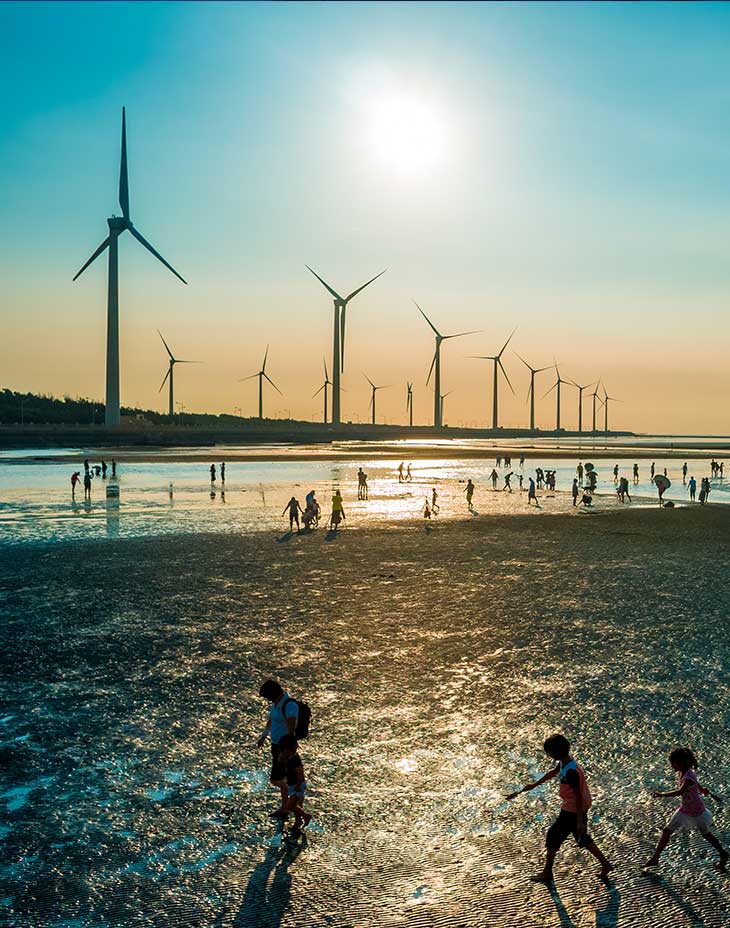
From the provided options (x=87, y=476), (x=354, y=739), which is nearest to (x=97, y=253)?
(x=87, y=476)

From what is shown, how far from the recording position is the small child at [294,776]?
952cm

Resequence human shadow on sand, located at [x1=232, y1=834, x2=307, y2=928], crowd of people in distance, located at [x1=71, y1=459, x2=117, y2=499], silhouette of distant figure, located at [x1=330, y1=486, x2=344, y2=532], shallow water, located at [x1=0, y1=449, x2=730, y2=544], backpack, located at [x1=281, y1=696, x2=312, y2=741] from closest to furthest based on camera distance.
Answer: human shadow on sand, located at [x1=232, y1=834, x2=307, y2=928], backpack, located at [x1=281, y1=696, x2=312, y2=741], silhouette of distant figure, located at [x1=330, y1=486, x2=344, y2=532], shallow water, located at [x1=0, y1=449, x2=730, y2=544], crowd of people in distance, located at [x1=71, y1=459, x2=117, y2=499]

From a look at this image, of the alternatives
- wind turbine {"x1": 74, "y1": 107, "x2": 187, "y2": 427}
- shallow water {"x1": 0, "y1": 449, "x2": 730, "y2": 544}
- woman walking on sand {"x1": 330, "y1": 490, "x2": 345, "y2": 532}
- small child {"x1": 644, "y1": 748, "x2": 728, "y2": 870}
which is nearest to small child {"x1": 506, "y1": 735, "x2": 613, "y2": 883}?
small child {"x1": 644, "y1": 748, "x2": 728, "y2": 870}

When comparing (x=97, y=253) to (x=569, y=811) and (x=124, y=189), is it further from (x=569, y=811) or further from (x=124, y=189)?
(x=569, y=811)

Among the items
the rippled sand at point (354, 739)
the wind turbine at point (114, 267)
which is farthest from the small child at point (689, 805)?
the wind turbine at point (114, 267)

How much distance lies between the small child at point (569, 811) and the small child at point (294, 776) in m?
2.69

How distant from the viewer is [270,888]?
8336 mm

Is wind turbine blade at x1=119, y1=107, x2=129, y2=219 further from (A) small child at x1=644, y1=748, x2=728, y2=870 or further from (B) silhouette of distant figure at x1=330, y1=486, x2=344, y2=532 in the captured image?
(A) small child at x1=644, y1=748, x2=728, y2=870

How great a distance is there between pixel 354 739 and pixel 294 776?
9.65 ft

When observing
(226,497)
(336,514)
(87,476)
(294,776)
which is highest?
(87,476)

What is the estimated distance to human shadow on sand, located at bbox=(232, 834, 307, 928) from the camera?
7766mm

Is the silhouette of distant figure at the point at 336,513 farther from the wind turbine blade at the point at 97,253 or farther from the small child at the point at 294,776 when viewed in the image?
the wind turbine blade at the point at 97,253

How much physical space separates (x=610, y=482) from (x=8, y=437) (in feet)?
315

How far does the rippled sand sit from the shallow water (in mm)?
12596
